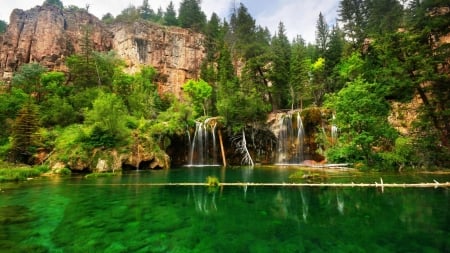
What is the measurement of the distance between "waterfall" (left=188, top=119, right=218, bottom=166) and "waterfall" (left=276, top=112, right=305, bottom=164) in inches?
338

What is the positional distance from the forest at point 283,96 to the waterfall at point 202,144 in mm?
1837

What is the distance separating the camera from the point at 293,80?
3944 cm

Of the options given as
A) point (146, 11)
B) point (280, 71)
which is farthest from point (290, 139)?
point (146, 11)

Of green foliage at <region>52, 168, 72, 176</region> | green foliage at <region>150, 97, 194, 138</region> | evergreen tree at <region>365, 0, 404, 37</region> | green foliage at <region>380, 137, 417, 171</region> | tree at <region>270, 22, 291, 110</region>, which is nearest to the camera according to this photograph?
green foliage at <region>380, 137, 417, 171</region>

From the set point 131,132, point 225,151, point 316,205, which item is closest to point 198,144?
point 225,151

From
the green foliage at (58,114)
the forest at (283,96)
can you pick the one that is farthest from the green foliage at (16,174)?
the green foliage at (58,114)

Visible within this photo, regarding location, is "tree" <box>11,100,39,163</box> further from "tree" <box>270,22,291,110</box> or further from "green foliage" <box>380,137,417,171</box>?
"green foliage" <box>380,137,417,171</box>

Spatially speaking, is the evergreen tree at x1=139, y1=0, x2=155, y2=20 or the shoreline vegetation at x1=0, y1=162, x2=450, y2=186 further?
the evergreen tree at x1=139, y1=0, x2=155, y2=20

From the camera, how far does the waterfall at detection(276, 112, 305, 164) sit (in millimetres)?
34062

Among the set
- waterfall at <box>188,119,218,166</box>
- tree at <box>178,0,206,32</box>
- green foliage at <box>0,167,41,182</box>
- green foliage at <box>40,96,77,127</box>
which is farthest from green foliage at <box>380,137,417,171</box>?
tree at <box>178,0,206,32</box>

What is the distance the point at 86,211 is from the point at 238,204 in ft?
18.5

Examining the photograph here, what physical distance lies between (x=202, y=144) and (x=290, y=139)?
37.0 feet

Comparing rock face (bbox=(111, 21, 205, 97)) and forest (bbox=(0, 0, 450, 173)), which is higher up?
rock face (bbox=(111, 21, 205, 97))

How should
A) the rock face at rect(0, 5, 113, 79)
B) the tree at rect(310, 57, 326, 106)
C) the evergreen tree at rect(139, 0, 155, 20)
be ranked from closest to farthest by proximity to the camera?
1. the tree at rect(310, 57, 326, 106)
2. the rock face at rect(0, 5, 113, 79)
3. the evergreen tree at rect(139, 0, 155, 20)
